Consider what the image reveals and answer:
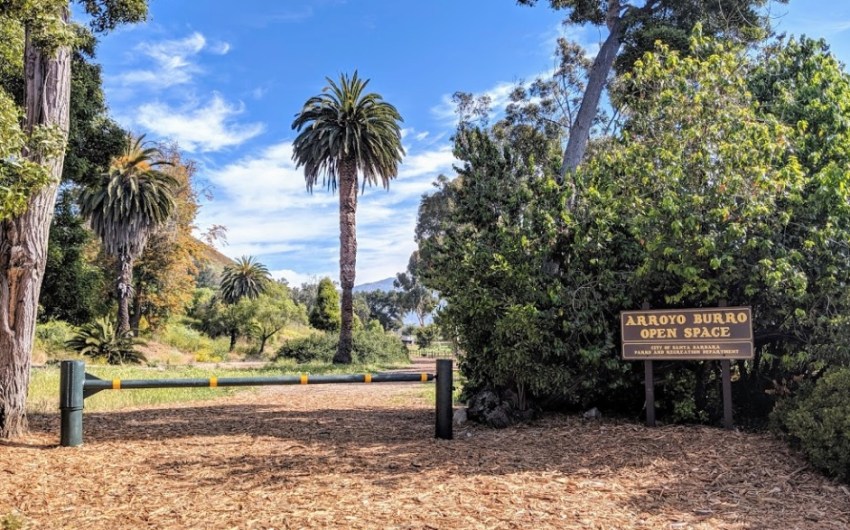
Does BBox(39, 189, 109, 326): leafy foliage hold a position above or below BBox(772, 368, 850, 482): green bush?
above

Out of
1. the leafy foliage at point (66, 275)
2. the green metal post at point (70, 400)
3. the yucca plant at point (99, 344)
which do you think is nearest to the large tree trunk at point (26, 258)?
the green metal post at point (70, 400)

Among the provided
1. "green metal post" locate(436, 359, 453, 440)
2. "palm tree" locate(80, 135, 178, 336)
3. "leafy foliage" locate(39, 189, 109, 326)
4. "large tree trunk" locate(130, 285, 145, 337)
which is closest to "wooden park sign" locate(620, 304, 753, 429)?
"green metal post" locate(436, 359, 453, 440)

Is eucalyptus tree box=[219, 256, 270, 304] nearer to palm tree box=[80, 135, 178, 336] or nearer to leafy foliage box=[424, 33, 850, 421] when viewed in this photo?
palm tree box=[80, 135, 178, 336]

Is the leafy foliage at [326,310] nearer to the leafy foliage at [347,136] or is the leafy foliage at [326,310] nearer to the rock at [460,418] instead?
the leafy foliage at [347,136]

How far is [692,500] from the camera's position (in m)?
4.18

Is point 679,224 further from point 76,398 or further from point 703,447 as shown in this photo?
point 76,398

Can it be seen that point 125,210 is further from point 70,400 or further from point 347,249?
point 70,400

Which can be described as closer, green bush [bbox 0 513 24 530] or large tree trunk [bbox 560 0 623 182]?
green bush [bbox 0 513 24 530]

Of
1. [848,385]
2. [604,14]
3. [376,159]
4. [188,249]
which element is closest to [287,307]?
[188,249]

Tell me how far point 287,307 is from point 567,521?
3133cm

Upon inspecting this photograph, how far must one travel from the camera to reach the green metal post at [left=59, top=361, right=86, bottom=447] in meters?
5.69

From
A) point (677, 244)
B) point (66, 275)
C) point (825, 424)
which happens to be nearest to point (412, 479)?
point (825, 424)

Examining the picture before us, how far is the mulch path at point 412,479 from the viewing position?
3750 mm

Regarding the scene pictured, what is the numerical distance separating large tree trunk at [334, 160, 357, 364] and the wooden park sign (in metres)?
17.0
